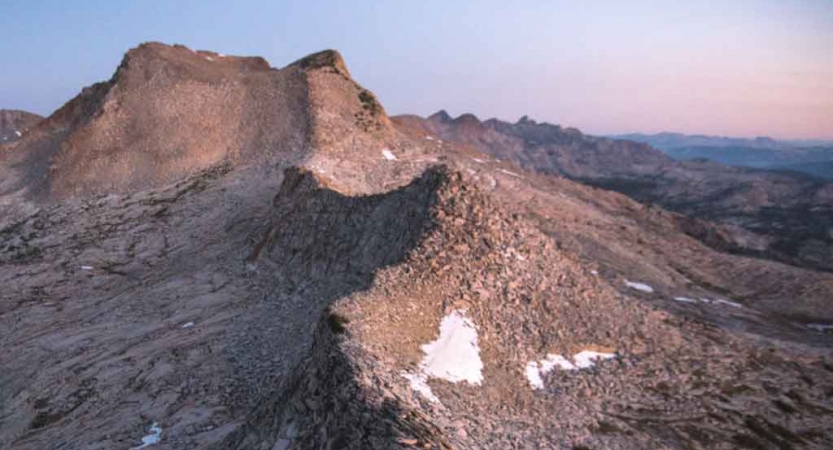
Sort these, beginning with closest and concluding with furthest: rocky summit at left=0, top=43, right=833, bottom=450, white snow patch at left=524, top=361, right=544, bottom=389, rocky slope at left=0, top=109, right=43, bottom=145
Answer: rocky summit at left=0, top=43, right=833, bottom=450
white snow patch at left=524, top=361, right=544, bottom=389
rocky slope at left=0, top=109, right=43, bottom=145

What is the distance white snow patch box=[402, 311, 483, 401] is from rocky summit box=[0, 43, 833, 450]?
0.30ft

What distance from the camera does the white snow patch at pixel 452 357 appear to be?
57.4 feet

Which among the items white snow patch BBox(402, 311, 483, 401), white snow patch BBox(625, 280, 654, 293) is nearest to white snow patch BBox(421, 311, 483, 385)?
white snow patch BBox(402, 311, 483, 401)

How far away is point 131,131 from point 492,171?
124 ft

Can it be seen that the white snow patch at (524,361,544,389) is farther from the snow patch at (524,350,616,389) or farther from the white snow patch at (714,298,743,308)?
the white snow patch at (714,298,743,308)

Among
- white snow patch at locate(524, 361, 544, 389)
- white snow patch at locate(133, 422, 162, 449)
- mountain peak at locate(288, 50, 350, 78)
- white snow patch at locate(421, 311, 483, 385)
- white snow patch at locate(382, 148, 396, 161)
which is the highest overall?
mountain peak at locate(288, 50, 350, 78)

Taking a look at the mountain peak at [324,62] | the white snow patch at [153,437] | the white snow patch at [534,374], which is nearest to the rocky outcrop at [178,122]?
the mountain peak at [324,62]

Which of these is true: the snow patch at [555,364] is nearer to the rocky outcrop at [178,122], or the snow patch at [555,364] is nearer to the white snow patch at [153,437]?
the white snow patch at [153,437]

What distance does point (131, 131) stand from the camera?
180 feet

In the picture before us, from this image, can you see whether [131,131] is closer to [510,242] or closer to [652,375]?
[510,242]

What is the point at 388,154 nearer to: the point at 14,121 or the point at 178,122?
the point at 178,122

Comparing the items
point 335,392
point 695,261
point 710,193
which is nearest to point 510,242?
point 335,392

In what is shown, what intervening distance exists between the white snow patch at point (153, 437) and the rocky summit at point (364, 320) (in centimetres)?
18

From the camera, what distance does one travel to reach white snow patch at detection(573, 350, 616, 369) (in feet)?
75.0
